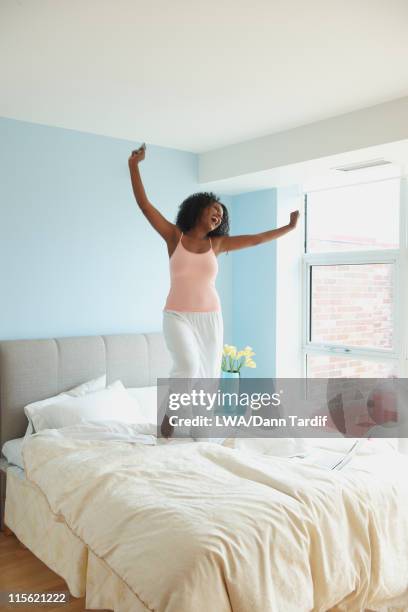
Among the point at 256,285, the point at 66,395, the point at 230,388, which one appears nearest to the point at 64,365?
the point at 66,395

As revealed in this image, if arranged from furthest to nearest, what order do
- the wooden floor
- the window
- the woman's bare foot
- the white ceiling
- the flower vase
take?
the flower vase < the window < the woman's bare foot < the wooden floor < the white ceiling

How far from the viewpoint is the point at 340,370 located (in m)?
4.54

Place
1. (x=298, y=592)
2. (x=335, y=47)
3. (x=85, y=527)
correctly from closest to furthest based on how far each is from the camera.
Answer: (x=298, y=592), (x=85, y=527), (x=335, y=47)

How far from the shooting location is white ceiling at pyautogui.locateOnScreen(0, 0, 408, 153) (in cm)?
229

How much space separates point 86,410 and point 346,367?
2.02 m

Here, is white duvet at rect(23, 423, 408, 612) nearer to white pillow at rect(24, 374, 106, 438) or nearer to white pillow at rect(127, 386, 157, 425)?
white pillow at rect(24, 374, 106, 438)

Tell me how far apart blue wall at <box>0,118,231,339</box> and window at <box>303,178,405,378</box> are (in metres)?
1.11

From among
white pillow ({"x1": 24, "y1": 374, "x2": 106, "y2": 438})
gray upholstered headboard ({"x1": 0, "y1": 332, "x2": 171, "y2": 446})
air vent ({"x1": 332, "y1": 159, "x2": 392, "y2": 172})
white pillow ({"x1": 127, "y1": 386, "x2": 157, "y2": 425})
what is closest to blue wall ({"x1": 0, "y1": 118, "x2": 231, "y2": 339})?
gray upholstered headboard ({"x1": 0, "y1": 332, "x2": 171, "y2": 446})

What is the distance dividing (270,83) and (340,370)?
2.31 metres

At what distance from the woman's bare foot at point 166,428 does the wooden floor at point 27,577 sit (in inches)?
31.2

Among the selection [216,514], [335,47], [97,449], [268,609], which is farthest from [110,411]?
[335,47]

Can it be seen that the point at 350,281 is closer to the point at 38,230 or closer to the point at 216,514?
the point at 38,230

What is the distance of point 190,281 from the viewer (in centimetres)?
277

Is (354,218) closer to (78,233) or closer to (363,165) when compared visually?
(363,165)
